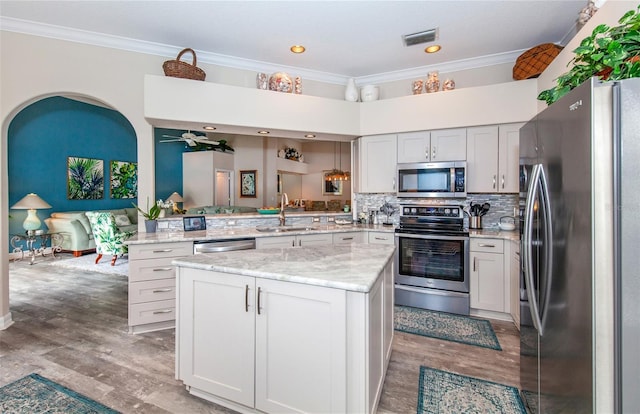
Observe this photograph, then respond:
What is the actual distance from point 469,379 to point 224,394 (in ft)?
5.56

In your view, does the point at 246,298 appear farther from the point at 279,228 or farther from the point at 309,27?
the point at 309,27

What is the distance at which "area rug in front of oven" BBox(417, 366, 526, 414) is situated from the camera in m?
1.79

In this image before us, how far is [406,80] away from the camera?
4.07m

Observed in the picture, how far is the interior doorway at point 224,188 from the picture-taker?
7.97 metres

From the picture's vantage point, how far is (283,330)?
157 centimetres

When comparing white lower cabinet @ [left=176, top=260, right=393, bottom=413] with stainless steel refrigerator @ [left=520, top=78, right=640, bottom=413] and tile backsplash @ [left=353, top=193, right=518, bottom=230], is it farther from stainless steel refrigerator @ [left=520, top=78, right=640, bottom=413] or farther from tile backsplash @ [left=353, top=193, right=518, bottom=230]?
tile backsplash @ [left=353, top=193, right=518, bottom=230]

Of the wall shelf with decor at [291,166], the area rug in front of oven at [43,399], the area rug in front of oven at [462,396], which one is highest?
the wall shelf with decor at [291,166]

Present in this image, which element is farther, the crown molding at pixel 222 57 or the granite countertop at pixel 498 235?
the granite countertop at pixel 498 235

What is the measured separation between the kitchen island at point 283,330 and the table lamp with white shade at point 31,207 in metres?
6.00

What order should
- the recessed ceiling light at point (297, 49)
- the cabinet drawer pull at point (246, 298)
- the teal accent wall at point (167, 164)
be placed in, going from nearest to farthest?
1. the cabinet drawer pull at point (246, 298)
2. the recessed ceiling light at point (297, 49)
3. the teal accent wall at point (167, 164)

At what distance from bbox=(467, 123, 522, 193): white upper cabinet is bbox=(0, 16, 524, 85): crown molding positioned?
2.96ft

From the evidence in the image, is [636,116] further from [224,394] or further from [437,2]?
[224,394]

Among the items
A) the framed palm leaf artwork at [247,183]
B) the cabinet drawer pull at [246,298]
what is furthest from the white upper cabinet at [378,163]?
the framed palm leaf artwork at [247,183]

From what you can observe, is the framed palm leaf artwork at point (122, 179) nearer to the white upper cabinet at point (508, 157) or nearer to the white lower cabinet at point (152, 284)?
the white lower cabinet at point (152, 284)
